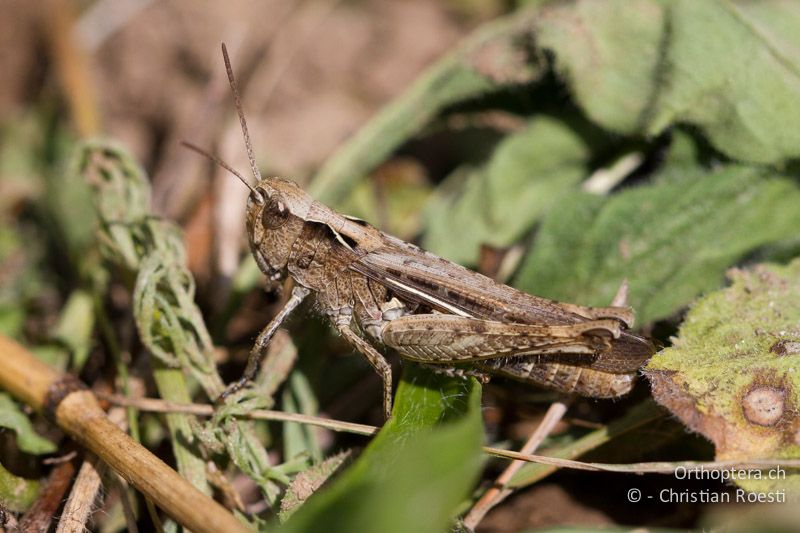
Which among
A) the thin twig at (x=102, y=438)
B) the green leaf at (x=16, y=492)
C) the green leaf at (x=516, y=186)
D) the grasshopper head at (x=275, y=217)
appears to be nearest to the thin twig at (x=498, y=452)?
A: the thin twig at (x=102, y=438)

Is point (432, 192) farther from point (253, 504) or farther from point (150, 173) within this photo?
point (253, 504)

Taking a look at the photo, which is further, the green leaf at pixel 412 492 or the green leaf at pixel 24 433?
the green leaf at pixel 24 433

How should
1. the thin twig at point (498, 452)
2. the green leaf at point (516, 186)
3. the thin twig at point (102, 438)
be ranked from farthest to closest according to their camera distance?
the green leaf at point (516, 186)
the thin twig at point (498, 452)
the thin twig at point (102, 438)

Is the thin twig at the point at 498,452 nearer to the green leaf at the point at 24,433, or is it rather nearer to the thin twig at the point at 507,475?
the thin twig at the point at 507,475

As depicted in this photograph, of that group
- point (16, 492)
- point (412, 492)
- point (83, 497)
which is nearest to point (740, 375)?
point (412, 492)

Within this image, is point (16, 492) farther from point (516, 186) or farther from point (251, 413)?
point (516, 186)

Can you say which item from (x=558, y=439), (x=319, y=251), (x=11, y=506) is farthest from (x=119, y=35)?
(x=558, y=439)

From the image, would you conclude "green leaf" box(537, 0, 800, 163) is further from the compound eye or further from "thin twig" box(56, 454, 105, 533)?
"thin twig" box(56, 454, 105, 533)
